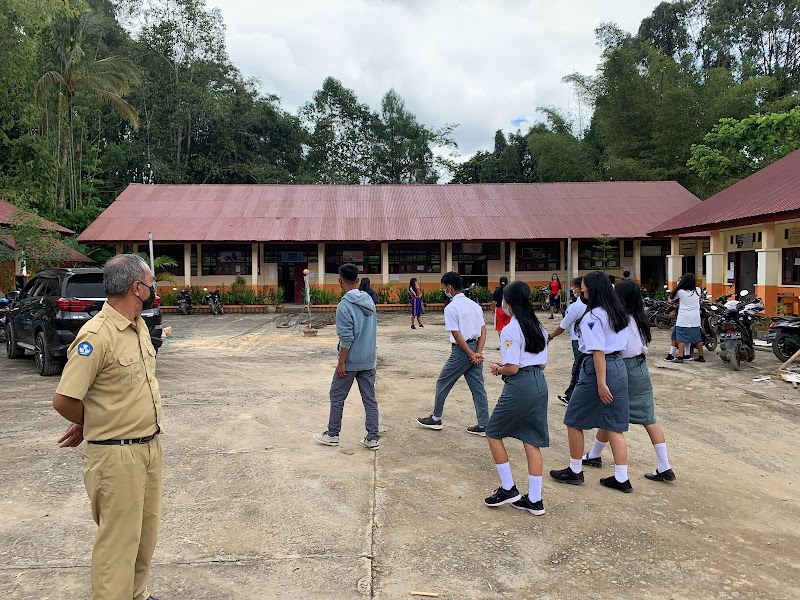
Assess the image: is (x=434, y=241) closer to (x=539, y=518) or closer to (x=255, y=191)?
(x=255, y=191)

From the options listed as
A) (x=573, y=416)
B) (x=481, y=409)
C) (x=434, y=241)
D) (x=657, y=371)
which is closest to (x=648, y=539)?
(x=573, y=416)

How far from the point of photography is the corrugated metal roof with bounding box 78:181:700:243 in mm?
22188

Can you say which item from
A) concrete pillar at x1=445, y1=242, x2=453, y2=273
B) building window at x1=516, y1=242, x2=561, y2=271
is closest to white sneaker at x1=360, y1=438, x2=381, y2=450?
concrete pillar at x1=445, y1=242, x2=453, y2=273

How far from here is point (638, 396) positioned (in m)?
4.42

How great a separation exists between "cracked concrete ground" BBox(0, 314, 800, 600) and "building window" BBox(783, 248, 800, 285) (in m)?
8.41

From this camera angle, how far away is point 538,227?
22.9 metres

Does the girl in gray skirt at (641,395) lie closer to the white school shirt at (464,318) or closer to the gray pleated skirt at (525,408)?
the gray pleated skirt at (525,408)

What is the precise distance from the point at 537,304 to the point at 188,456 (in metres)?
19.3

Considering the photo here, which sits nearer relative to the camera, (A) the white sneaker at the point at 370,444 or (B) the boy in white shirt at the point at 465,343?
(A) the white sneaker at the point at 370,444

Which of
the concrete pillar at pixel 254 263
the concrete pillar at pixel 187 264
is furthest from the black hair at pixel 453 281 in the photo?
the concrete pillar at pixel 187 264

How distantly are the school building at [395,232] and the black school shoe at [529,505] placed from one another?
18.5 m

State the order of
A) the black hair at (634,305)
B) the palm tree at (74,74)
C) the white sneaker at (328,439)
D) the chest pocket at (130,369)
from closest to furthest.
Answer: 1. the chest pocket at (130,369)
2. the black hair at (634,305)
3. the white sneaker at (328,439)
4. the palm tree at (74,74)

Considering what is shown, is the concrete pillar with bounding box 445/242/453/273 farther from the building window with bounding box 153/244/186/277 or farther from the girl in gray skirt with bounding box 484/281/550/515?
the girl in gray skirt with bounding box 484/281/550/515

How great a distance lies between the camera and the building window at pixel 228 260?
77.7ft
